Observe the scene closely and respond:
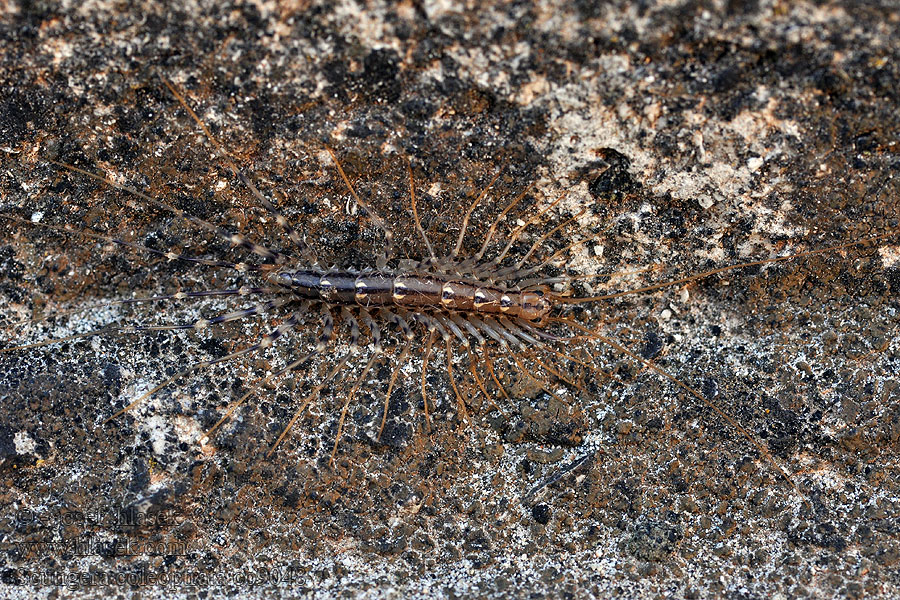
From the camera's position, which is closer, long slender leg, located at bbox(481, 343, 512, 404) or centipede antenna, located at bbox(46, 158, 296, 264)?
centipede antenna, located at bbox(46, 158, 296, 264)

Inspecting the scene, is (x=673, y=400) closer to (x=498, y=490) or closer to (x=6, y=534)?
(x=498, y=490)

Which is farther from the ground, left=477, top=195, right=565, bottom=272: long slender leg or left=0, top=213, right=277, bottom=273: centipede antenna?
left=477, top=195, right=565, bottom=272: long slender leg

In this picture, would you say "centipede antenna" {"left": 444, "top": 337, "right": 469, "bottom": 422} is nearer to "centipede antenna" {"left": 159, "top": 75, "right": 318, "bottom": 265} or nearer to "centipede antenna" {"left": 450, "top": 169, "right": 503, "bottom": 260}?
"centipede antenna" {"left": 450, "top": 169, "right": 503, "bottom": 260}

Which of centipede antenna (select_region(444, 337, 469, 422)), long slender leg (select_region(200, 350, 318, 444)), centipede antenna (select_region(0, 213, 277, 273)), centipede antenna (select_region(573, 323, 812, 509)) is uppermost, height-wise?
centipede antenna (select_region(573, 323, 812, 509))

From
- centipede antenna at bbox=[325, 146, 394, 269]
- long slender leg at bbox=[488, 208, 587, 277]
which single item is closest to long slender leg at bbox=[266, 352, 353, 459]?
centipede antenna at bbox=[325, 146, 394, 269]

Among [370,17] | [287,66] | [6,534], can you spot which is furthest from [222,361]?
[370,17]

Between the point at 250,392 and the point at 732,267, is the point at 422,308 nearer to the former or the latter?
the point at 250,392

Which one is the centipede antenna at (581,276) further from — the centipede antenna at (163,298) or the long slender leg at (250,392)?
the centipede antenna at (163,298)

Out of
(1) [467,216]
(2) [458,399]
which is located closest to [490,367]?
(2) [458,399]
